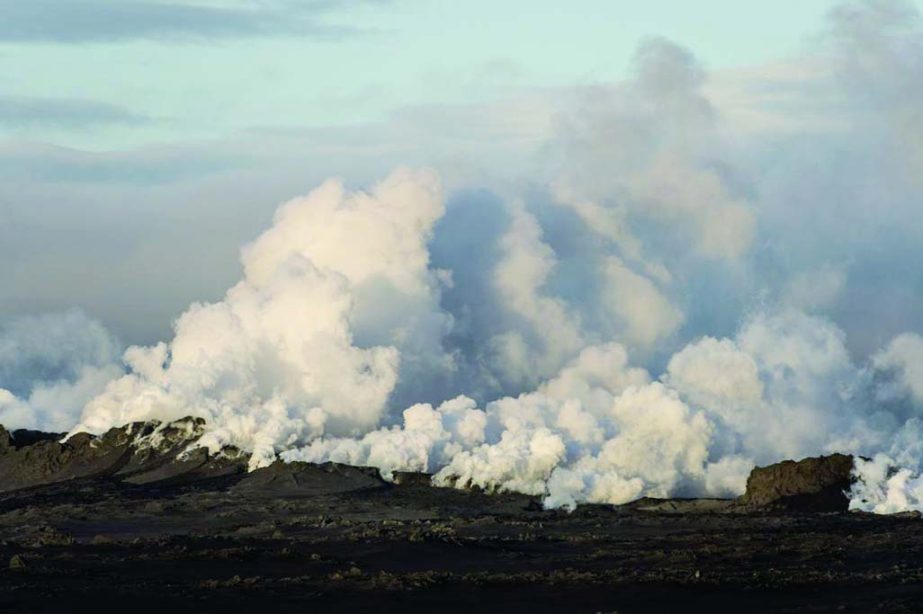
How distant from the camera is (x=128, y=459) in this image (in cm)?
19200

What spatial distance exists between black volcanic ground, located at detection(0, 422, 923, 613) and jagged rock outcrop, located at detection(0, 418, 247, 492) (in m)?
0.21

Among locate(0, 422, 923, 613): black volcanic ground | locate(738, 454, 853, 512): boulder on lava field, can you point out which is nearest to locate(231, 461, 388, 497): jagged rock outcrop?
locate(0, 422, 923, 613): black volcanic ground

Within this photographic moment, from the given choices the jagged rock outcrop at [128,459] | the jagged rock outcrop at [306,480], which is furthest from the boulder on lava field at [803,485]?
the jagged rock outcrop at [128,459]

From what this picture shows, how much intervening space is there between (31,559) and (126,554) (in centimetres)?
790

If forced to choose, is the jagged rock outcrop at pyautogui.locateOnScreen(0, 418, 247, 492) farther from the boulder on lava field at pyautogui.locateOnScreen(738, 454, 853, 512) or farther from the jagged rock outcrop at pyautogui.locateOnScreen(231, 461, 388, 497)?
the boulder on lava field at pyautogui.locateOnScreen(738, 454, 853, 512)

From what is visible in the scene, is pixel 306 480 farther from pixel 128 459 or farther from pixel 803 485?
pixel 803 485

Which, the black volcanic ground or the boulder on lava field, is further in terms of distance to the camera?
the boulder on lava field

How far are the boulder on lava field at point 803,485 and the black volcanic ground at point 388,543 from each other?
0.63ft

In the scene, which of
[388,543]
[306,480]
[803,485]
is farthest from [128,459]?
[388,543]

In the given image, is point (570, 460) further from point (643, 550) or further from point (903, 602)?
point (903, 602)

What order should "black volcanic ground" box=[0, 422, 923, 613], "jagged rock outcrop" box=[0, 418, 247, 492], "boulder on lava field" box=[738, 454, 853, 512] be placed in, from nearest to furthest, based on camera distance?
1. "black volcanic ground" box=[0, 422, 923, 613]
2. "boulder on lava field" box=[738, 454, 853, 512]
3. "jagged rock outcrop" box=[0, 418, 247, 492]

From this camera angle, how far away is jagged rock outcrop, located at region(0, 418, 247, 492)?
614ft

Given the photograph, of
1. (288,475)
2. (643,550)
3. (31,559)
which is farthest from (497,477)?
(31,559)

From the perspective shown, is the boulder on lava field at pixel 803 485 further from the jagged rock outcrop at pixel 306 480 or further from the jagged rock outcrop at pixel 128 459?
the jagged rock outcrop at pixel 128 459
